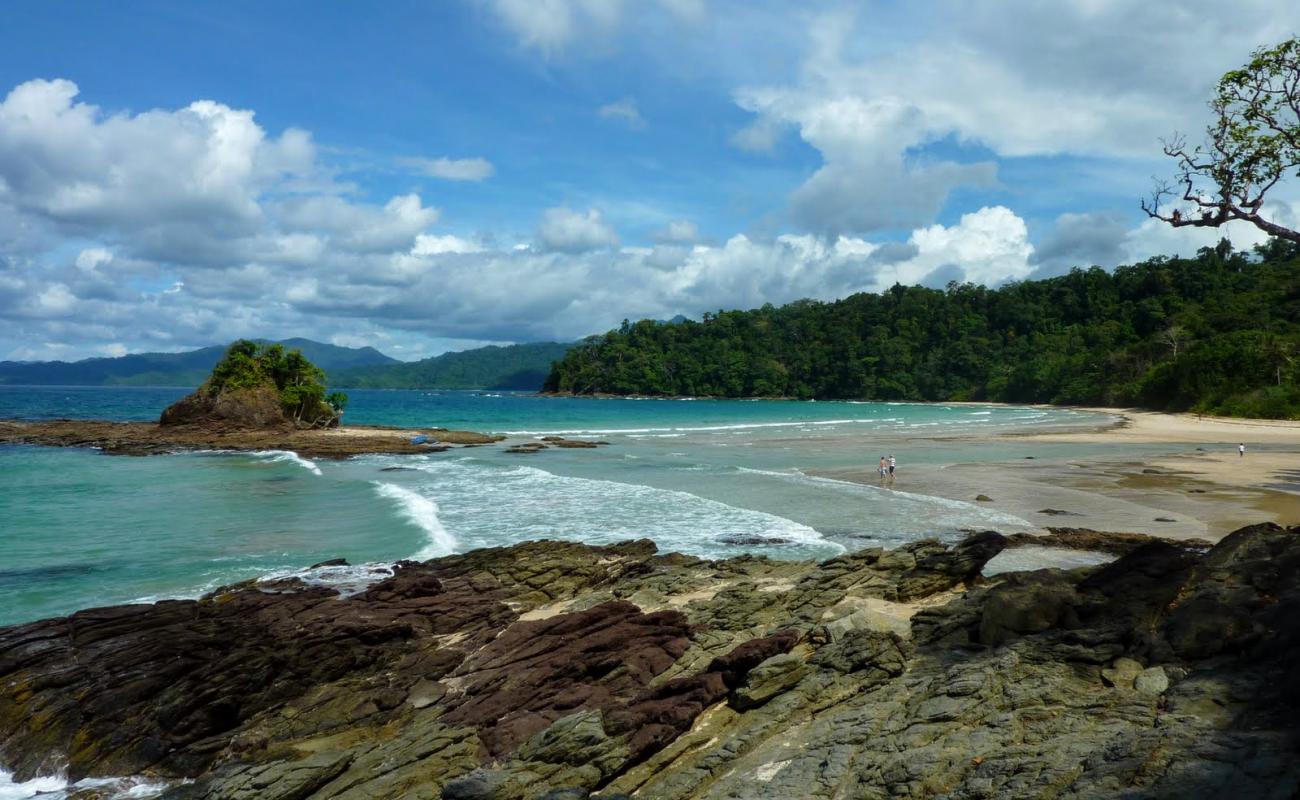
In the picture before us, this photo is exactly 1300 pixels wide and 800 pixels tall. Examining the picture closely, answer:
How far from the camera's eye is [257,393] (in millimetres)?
52000

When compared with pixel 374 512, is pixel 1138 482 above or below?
above

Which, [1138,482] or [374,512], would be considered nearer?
[374,512]

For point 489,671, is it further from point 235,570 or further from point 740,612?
point 235,570


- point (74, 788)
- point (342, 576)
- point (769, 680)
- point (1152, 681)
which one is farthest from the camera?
point (342, 576)

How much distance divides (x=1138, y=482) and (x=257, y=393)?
5440 centimetres

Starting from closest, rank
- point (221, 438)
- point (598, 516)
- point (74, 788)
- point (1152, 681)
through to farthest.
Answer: point (1152, 681) < point (74, 788) < point (598, 516) < point (221, 438)

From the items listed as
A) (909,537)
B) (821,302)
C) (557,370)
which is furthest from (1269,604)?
(821,302)

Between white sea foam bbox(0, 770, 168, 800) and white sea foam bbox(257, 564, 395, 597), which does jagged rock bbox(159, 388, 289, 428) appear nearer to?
white sea foam bbox(257, 564, 395, 597)

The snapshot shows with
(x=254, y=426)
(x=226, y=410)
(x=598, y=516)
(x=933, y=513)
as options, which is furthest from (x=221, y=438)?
(x=933, y=513)

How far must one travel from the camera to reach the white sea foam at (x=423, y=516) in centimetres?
1939

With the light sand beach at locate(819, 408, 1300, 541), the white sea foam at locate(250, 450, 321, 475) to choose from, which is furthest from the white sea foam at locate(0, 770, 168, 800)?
the white sea foam at locate(250, 450, 321, 475)

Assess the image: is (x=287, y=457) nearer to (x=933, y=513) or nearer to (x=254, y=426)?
(x=254, y=426)

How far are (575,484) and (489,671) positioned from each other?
68.8 feet

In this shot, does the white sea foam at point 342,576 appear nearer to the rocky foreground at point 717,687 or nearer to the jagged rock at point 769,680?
the rocky foreground at point 717,687
